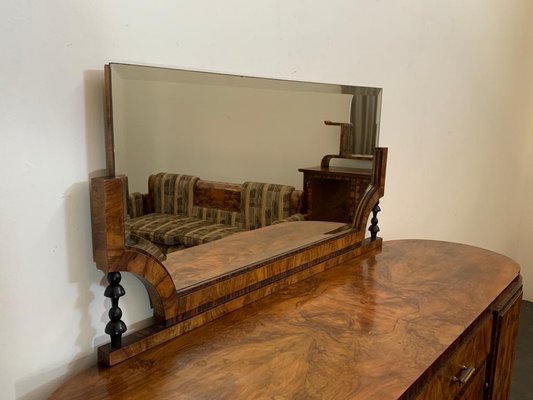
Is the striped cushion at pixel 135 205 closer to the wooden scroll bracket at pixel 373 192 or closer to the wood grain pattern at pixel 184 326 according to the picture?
the wood grain pattern at pixel 184 326

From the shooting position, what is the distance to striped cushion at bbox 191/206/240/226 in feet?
3.97

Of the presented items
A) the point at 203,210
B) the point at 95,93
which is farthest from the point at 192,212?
the point at 95,93

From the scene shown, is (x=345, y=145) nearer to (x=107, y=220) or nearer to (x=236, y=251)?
(x=236, y=251)

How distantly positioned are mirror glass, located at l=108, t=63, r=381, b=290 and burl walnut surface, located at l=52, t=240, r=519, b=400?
349mm

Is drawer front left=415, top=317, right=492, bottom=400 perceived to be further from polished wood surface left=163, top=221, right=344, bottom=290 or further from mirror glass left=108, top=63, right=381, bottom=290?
mirror glass left=108, top=63, right=381, bottom=290

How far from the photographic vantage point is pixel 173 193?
1.11 meters

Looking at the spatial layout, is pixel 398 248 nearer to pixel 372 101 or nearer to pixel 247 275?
pixel 372 101

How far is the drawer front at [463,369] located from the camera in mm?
1059

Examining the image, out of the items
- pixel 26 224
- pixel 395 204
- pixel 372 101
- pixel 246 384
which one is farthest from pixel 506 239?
pixel 26 224

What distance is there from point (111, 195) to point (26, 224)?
15 cm

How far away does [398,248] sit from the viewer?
1.83 metres

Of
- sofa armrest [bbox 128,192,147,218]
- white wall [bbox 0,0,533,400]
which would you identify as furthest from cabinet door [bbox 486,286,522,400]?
sofa armrest [bbox 128,192,147,218]

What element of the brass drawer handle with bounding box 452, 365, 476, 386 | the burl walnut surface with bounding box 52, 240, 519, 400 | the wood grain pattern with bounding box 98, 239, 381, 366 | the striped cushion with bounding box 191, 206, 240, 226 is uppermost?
the striped cushion with bounding box 191, 206, 240, 226

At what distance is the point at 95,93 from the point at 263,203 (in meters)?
0.55
